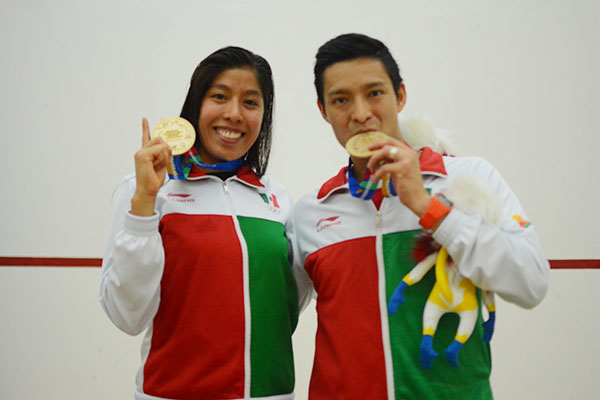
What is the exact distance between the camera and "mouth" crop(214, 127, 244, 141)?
123 cm

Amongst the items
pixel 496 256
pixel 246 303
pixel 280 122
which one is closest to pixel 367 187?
pixel 496 256

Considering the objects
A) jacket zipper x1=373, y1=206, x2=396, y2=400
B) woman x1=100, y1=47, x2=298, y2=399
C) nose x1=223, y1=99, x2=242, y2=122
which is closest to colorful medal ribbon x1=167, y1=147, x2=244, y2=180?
woman x1=100, y1=47, x2=298, y2=399

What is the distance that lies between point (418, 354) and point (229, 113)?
76 centimetres

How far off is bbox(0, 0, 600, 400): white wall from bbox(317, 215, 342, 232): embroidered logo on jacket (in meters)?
1.25

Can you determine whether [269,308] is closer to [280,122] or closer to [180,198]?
[180,198]

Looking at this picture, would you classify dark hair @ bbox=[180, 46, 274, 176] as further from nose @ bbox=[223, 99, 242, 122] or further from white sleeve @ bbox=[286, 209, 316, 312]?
white sleeve @ bbox=[286, 209, 316, 312]

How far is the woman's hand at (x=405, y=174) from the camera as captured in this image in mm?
858

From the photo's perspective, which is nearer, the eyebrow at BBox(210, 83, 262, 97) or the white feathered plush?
the white feathered plush

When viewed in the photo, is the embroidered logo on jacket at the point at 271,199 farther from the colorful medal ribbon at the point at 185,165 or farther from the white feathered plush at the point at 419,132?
the white feathered plush at the point at 419,132

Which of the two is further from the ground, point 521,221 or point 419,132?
point 419,132

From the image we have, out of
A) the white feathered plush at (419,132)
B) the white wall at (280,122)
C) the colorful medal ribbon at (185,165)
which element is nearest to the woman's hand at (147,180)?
the colorful medal ribbon at (185,165)

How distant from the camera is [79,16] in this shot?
2455 millimetres

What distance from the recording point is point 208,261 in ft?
3.65

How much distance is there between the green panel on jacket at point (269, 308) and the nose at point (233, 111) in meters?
0.27
